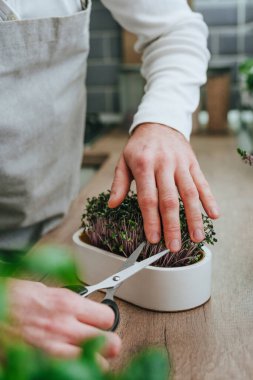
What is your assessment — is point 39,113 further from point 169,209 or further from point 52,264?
point 52,264

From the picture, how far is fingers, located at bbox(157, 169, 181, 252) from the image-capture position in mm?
603

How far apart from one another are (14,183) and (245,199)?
504 millimetres

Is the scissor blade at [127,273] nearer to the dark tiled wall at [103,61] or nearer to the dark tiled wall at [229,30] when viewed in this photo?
the dark tiled wall at [229,30]

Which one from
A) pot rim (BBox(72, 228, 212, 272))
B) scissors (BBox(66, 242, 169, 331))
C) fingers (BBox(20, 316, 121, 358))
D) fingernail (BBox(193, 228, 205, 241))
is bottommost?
pot rim (BBox(72, 228, 212, 272))

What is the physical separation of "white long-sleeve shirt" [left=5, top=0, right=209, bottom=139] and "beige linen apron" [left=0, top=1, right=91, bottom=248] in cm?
6

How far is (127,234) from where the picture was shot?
2.08 feet

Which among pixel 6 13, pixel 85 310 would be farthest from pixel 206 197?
pixel 6 13

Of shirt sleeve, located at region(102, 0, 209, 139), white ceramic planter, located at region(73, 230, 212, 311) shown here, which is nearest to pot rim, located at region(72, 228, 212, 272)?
white ceramic planter, located at region(73, 230, 212, 311)

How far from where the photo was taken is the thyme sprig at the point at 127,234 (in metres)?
0.62

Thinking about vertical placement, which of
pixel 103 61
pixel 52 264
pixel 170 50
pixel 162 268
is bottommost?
pixel 103 61

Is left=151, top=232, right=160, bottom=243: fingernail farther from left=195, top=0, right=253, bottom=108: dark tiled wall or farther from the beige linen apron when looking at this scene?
left=195, top=0, right=253, bottom=108: dark tiled wall

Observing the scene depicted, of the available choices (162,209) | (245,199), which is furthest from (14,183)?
(245,199)

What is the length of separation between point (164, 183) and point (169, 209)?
0.15 feet

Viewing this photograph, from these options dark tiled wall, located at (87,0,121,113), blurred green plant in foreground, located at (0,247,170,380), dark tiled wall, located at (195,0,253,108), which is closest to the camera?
blurred green plant in foreground, located at (0,247,170,380)
